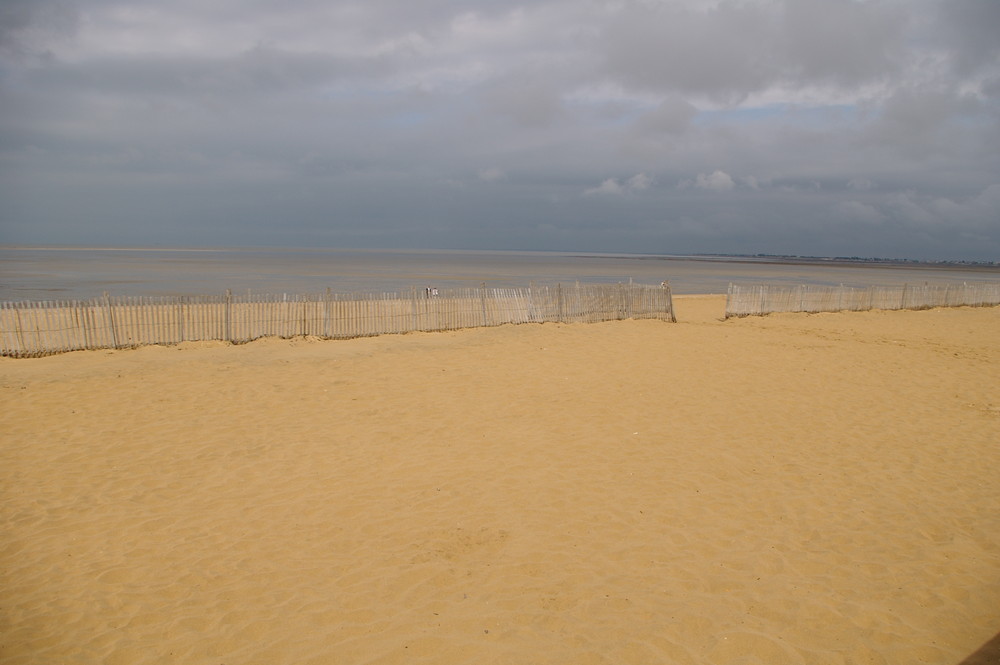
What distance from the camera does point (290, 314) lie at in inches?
481

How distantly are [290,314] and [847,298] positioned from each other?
17.4 m

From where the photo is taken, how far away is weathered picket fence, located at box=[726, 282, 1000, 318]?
1877 centimetres

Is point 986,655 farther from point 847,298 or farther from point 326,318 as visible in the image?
point 847,298

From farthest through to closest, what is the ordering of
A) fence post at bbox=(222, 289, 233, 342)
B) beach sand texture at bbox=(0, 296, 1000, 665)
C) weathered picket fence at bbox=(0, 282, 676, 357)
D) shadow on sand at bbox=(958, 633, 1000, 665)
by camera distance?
1. fence post at bbox=(222, 289, 233, 342)
2. weathered picket fence at bbox=(0, 282, 676, 357)
3. beach sand texture at bbox=(0, 296, 1000, 665)
4. shadow on sand at bbox=(958, 633, 1000, 665)

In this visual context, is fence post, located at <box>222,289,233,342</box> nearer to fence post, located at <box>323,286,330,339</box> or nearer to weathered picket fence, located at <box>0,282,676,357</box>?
weathered picket fence, located at <box>0,282,676,357</box>

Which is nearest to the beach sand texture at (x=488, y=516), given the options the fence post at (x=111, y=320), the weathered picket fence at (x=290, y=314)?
the weathered picket fence at (x=290, y=314)

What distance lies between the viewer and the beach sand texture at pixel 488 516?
11.5 ft

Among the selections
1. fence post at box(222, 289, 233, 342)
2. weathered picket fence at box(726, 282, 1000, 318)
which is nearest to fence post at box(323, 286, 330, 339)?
fence post at box(222, 289, 233, 342)

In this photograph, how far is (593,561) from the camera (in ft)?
14.0

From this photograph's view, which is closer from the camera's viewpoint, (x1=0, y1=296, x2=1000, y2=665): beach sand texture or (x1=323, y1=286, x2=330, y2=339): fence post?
(x1=0, y1=296, x2=1000, y2=665): beach sand texture

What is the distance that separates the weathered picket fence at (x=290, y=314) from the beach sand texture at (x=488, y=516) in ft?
2.87

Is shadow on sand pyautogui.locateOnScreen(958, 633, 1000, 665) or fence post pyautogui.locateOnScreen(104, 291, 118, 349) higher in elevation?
fence post pyautogui.locateOnScreen(104, 291, 118, 349)

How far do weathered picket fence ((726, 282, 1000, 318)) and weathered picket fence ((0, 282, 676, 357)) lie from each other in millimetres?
3642

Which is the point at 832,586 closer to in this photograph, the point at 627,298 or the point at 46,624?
the point at 46,624
